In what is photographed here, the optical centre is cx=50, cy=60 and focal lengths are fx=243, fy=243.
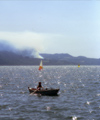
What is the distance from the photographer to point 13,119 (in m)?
35.9

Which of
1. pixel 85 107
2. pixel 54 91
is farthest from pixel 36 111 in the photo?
pixel 54 91

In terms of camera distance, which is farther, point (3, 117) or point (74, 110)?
point (74, 110)

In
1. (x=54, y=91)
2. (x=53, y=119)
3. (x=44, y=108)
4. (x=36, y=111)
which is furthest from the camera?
(x=54, y=91)

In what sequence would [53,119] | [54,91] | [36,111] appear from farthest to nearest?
[54,91], [36,111], [53,119]

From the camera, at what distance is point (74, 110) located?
41.5m

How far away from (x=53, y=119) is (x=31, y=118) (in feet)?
10.9

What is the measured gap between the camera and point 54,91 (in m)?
60.4

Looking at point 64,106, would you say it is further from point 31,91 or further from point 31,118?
point 31,91

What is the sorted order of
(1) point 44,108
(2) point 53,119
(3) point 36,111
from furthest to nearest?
1. (1) point 44,108
2. (3) point 36,111
3. (2) point 53,119

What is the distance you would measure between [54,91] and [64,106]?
15292 mm

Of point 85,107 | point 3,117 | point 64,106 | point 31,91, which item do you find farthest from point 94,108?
point 31,91

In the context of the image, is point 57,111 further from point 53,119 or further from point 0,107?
point 0,107

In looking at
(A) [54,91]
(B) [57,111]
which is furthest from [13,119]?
(A) [54,91]

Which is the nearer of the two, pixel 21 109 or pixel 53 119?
pixel 53 119
